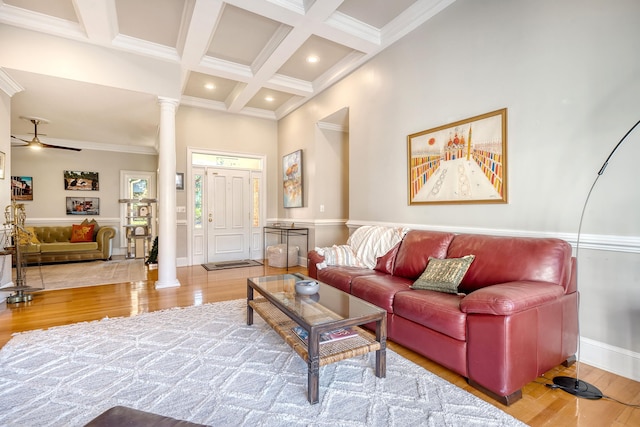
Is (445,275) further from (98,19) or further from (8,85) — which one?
(8,85)

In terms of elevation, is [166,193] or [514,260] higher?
[166,193]

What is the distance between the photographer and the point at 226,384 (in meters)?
1.83

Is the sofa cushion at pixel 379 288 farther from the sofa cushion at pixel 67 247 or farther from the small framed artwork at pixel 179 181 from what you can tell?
the sofa cushion at pixel 67 247

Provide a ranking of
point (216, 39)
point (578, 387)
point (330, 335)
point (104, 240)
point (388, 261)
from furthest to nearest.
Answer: point (104, 240) < point (216, 39) < point (388, 261) < point (330, 335) < point (578, 387)

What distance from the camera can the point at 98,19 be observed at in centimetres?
325

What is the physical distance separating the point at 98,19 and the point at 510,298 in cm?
460

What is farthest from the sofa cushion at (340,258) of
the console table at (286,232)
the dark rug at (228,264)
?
the dark rug at (228,264)

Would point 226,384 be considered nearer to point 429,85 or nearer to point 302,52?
point 429,85

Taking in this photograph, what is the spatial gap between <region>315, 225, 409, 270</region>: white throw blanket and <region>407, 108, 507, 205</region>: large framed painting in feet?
1.62

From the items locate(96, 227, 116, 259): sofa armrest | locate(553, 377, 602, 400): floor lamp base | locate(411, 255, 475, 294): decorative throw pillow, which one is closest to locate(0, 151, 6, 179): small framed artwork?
locate(96, 227, 116, 259): sofa armrest

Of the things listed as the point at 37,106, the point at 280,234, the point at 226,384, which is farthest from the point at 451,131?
the point at 37,106

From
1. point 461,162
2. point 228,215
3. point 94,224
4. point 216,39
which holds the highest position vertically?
point 216,39

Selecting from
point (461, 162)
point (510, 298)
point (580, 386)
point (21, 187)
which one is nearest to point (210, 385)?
point (510, 298)

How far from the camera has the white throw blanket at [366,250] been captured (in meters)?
3.24
